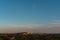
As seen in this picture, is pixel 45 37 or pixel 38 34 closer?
pixel 45 37

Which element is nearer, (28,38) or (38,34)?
(28,38)

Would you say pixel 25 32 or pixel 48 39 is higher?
pixel 25 32

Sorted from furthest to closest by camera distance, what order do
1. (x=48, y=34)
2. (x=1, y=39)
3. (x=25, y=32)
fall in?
(x=25, y=32), (x=48, y=34), (x=1, y=39)

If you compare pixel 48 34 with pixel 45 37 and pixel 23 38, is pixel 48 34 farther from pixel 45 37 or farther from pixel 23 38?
pixel 23 38

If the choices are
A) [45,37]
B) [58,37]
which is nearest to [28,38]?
[45,37]

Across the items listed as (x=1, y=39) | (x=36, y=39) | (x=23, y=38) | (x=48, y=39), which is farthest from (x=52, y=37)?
(x=1, y=39)

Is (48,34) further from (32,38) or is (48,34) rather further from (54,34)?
(32,38)

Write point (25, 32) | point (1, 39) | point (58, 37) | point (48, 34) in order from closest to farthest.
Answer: point (1, 39), point (58, 37), point (48, 34), point (25, 32)

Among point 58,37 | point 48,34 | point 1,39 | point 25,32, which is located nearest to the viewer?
point 1,39

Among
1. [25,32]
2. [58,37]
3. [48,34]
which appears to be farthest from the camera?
[25,32]
